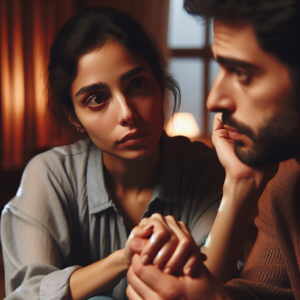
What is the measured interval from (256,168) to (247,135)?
0.12 m

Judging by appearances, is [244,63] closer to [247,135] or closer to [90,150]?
[247,135]

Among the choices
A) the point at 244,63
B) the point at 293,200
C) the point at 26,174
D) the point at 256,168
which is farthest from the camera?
the point at 26,174

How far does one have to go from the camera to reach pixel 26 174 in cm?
105

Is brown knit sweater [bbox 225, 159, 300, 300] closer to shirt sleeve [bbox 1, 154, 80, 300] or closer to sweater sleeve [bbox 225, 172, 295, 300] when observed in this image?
sweater sleeve [bbox 225, 172, 295, 300]

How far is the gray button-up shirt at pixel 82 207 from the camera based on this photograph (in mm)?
928

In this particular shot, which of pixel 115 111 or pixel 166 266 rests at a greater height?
pixel 115 111

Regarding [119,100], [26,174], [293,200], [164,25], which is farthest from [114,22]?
[164,25]

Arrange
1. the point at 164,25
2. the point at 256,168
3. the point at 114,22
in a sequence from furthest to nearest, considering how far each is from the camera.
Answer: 1. the point at 164,25
2. the point at 114,22
3. the point at 256,168

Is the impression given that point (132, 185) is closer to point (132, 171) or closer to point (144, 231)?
point (132, 171)

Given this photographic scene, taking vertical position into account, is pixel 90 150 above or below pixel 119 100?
below

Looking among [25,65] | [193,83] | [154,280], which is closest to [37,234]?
[154,280]

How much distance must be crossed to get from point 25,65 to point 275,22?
335 centimetres

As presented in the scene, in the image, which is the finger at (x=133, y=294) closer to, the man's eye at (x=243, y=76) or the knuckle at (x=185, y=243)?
the knuckle at (x=185, y=243)

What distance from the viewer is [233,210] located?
0.70 m
